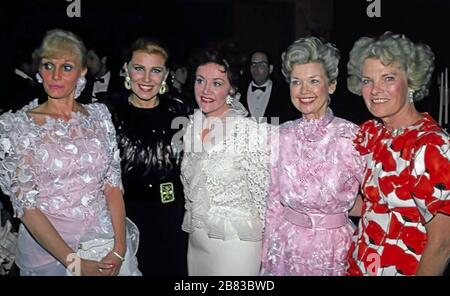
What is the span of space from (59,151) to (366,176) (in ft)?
3.74

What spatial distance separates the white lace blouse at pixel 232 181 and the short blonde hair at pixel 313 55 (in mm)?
320

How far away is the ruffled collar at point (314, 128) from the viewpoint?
229 cm

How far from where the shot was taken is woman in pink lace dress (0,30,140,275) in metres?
2.08

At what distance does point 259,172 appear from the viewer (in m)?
2.38

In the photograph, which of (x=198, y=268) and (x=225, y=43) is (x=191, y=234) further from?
(x=225, y=43)

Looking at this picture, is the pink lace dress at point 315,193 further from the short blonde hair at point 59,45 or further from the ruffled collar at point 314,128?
the short blonde hair at point 59,45

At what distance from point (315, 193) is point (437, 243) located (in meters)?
0.53

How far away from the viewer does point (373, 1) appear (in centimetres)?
269

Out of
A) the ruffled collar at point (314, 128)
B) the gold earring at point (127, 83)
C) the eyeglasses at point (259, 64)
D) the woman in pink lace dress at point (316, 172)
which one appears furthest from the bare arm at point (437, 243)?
the gold earring at point (127, 83)

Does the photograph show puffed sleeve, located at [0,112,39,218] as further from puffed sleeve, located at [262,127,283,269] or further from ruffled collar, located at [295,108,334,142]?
ruffled collar, located at [295,108,334,142]

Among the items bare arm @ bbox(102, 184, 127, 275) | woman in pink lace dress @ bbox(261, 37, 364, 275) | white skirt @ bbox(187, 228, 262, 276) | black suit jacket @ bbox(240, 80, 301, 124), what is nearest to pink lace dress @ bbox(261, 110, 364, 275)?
woman in pink lace dress @ bbox(261, 37, 364, 275)

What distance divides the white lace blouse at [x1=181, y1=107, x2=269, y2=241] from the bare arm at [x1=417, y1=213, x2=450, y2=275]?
0.73 metres

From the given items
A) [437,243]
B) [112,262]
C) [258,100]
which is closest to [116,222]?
[112,262]
